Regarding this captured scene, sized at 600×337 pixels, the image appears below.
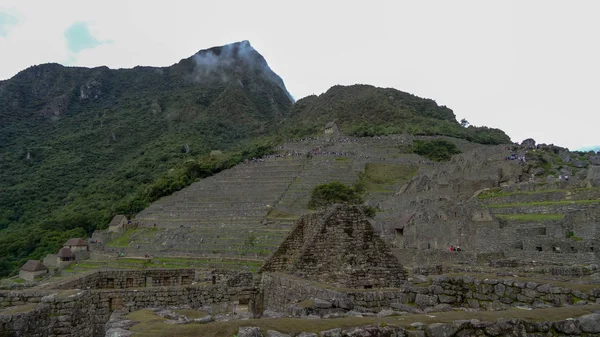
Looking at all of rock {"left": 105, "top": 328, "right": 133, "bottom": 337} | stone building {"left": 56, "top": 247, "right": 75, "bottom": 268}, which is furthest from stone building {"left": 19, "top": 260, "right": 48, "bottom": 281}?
rock {"left": 105, "top": 328, "right": 133, "bottom": 337}

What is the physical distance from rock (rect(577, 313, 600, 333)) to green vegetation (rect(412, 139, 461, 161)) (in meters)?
83.0

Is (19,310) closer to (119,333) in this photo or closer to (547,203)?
(119,333)

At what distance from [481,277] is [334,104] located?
14083 cm

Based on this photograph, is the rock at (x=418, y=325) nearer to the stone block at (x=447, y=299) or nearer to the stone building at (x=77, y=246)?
the stone block at (x=447, y=299)

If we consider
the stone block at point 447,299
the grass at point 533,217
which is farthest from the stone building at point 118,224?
the stone block at point 447,299

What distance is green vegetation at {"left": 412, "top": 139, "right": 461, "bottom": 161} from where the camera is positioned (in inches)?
3374

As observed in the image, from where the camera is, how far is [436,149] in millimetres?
88375

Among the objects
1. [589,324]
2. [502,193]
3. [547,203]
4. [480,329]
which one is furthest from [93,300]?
[502,193]

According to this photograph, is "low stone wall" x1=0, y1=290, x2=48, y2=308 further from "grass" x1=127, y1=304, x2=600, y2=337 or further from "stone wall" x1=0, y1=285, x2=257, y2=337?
"grass" x1=127, y1=304, x2=600, y2=337

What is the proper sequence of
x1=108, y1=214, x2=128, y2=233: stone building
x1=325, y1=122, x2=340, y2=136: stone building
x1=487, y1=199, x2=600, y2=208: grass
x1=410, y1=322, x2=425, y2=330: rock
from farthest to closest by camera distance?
1. x1=325, y1=122, x2=340, y2=136: stone building
2. x1=108, y1=214, x2=128, y2=233: stone building
3. x1=487, y1=199, x2=600, y2=208: grass
4. x1=410, y1=322, x2=425, y2=330: rock

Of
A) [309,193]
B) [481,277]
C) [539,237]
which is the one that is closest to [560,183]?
[539,237]

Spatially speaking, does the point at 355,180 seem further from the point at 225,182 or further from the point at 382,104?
the point at 382,104

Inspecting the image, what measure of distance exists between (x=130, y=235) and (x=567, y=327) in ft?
185

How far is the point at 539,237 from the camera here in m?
19.3
